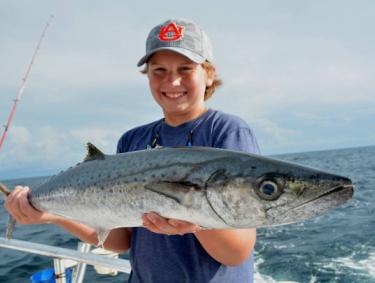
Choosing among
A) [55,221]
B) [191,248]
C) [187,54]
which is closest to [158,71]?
[187,54]

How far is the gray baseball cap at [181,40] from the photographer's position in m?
2.88

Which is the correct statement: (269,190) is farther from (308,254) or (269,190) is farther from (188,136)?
(308,254)

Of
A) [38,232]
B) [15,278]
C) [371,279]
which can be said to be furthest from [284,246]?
[38,232]

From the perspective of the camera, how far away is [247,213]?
212cm

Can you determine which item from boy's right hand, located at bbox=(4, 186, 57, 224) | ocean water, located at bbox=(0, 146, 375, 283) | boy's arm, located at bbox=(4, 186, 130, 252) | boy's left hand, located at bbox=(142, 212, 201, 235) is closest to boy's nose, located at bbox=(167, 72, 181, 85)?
boy's left hand, located at bbox=(142, 212, 201, 235)

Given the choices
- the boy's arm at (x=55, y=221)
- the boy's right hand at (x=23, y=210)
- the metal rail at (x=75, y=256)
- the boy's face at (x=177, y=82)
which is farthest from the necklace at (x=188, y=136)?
the metal rail at (x=75, y=256)

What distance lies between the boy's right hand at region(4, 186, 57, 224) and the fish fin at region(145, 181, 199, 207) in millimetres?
1465

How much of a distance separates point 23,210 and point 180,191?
1845mm

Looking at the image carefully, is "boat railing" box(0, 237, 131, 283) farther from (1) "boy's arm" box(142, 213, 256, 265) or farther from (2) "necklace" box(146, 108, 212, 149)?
(1) "boy's arm" box(142, 213, 256, 265)

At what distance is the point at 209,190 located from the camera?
2189 mm

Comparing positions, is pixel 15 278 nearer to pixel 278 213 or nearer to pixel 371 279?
pixel 371 279

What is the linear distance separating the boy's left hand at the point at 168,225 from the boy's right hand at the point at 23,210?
1.30 m

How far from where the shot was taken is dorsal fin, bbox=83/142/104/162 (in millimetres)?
3025

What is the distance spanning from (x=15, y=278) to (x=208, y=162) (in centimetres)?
873
